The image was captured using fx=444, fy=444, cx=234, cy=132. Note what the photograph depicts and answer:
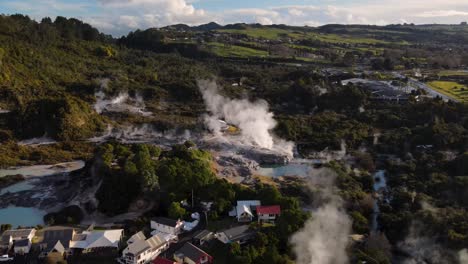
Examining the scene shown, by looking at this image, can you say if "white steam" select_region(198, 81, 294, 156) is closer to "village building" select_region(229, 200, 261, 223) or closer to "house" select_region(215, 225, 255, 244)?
"village building" select_region(229, 200, 261, 223)

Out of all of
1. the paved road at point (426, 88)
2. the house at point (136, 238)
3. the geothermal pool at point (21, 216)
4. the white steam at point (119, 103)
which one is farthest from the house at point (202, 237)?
the paved road at point (426, 88)

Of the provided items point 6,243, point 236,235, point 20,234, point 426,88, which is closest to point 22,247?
point 6,243

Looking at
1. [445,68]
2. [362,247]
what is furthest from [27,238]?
[445,68]

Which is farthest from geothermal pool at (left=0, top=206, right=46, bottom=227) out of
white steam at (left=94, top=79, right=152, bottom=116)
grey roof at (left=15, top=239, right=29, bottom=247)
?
white steam at (left=94, top=79, right=152, bottom=116)

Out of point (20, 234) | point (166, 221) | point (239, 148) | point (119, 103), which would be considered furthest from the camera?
point (119, 103)

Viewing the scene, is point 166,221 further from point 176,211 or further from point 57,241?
point 57,241

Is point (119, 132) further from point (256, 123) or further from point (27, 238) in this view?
point (27, 238)

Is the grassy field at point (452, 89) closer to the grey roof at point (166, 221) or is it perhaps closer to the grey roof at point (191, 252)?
the grey roof at point (166, 221)
